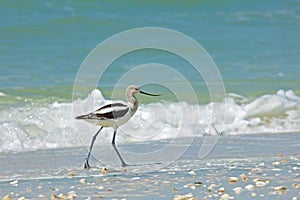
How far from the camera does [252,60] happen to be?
1983 centimetres

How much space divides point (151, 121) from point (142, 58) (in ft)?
22.8

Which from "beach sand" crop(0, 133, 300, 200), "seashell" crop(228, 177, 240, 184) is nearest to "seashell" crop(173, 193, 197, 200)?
"beach sand" crop(0, 133, 300, 200)

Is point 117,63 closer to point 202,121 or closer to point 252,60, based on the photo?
point 252,60

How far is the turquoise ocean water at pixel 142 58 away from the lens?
1286cm

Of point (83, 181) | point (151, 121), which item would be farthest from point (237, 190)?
point (151, 121)

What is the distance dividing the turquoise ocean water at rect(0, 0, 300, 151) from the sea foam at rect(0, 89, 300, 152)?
18 millimetres

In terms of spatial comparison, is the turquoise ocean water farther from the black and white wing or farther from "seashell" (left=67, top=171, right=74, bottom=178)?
"seashell" (left=67, top=171, right=74, bottom=178)

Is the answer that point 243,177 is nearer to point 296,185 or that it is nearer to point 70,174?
point 296,185

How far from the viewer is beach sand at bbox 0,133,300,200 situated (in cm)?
764

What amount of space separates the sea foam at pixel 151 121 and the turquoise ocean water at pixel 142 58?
0.06 feet

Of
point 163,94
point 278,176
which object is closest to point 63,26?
point 163,94

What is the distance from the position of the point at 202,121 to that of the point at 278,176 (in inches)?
191

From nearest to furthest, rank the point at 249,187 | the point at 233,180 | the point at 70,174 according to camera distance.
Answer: the point at 249,187
the point at 233,180
the point at 70,174

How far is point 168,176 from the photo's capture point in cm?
858
